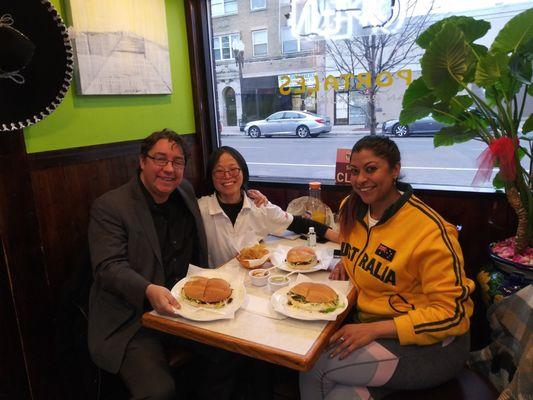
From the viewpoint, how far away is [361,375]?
4.45ft

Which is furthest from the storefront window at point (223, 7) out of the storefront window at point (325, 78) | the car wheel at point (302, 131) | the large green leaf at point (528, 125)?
the large green leaf at point (528, 125)

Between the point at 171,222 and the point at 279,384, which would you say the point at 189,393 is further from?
the point at 171,222

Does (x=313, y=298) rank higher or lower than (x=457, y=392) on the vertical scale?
higher

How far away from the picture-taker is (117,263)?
1.56 metres

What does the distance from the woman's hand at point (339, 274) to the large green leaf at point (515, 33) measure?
112cm

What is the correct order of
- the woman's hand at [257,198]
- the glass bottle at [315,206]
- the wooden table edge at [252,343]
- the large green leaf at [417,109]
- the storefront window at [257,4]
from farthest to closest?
the storefront window at [257,4] < the glass bottle at [315,206] < the woman's hand at [257,198] < the large green leaf at [417,109] < the wooden table edge at [252,343]

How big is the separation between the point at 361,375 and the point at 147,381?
826 millimetres

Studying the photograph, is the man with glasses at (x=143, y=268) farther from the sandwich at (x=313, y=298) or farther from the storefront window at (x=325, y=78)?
the storefront window at (x=325, y=78)

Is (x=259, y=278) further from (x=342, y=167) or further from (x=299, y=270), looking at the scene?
(x=342, y=167)

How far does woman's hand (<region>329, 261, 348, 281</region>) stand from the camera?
1.67 m

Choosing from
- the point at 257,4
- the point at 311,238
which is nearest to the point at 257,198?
the point at 311,238

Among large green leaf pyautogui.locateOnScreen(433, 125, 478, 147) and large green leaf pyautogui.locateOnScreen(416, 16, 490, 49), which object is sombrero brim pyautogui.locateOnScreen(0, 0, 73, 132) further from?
large green leaf pyautogui.locateOnScreen(433, 125, 478, 147)

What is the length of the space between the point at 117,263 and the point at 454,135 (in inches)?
64.7

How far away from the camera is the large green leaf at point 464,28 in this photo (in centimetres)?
171
